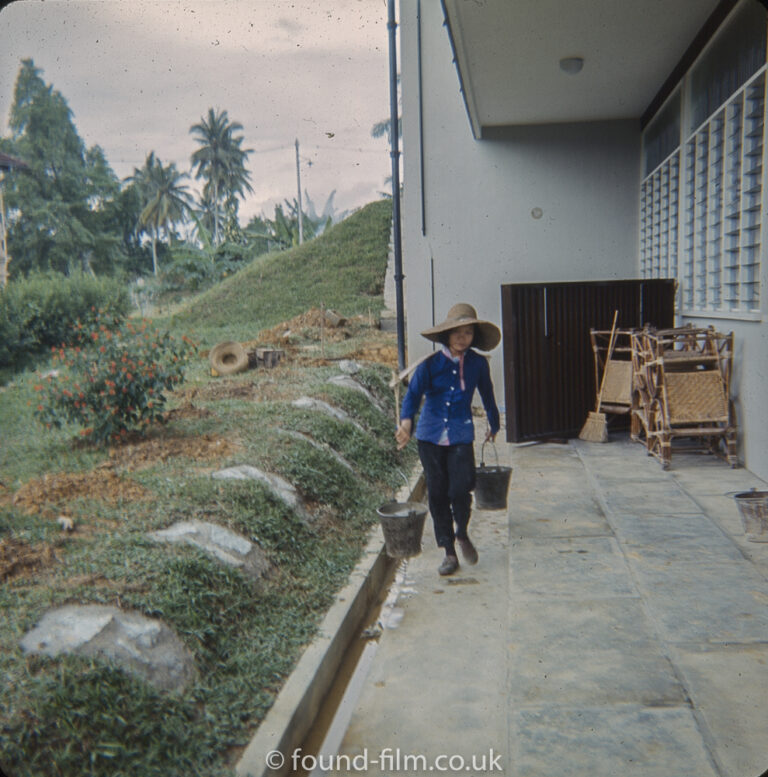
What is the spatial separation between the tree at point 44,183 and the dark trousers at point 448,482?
3673cm

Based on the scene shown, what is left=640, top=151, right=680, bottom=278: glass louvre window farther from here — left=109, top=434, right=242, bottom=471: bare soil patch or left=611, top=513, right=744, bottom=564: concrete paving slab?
left=109, top=434, right=242, bottom=471: bare soil patch

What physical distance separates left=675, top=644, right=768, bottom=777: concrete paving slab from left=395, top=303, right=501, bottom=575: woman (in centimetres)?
202

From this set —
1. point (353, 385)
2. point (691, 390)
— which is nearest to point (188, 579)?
point (691, 390)

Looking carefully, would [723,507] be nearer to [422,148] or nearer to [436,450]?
[436,450]

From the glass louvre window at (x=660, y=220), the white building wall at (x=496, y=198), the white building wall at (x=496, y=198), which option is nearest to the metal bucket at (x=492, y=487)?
the glass louvre window at (x=660, y=220)

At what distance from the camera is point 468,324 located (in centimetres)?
536

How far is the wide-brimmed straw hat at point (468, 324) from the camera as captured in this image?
17.4ft

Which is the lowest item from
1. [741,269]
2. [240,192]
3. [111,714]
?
[111,714]

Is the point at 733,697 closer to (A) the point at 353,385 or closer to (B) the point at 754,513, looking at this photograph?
(B) the point at 754,513

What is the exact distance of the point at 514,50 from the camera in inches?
334

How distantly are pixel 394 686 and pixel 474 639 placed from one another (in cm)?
74

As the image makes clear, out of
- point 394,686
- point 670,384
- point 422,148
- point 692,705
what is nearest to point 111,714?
point 394,686

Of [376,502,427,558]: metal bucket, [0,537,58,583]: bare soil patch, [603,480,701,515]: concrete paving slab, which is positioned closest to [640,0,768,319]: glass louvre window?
[603,480,701,515]: concrete paving slab

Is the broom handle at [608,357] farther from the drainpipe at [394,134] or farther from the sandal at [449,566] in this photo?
the sandal at [449,566]
